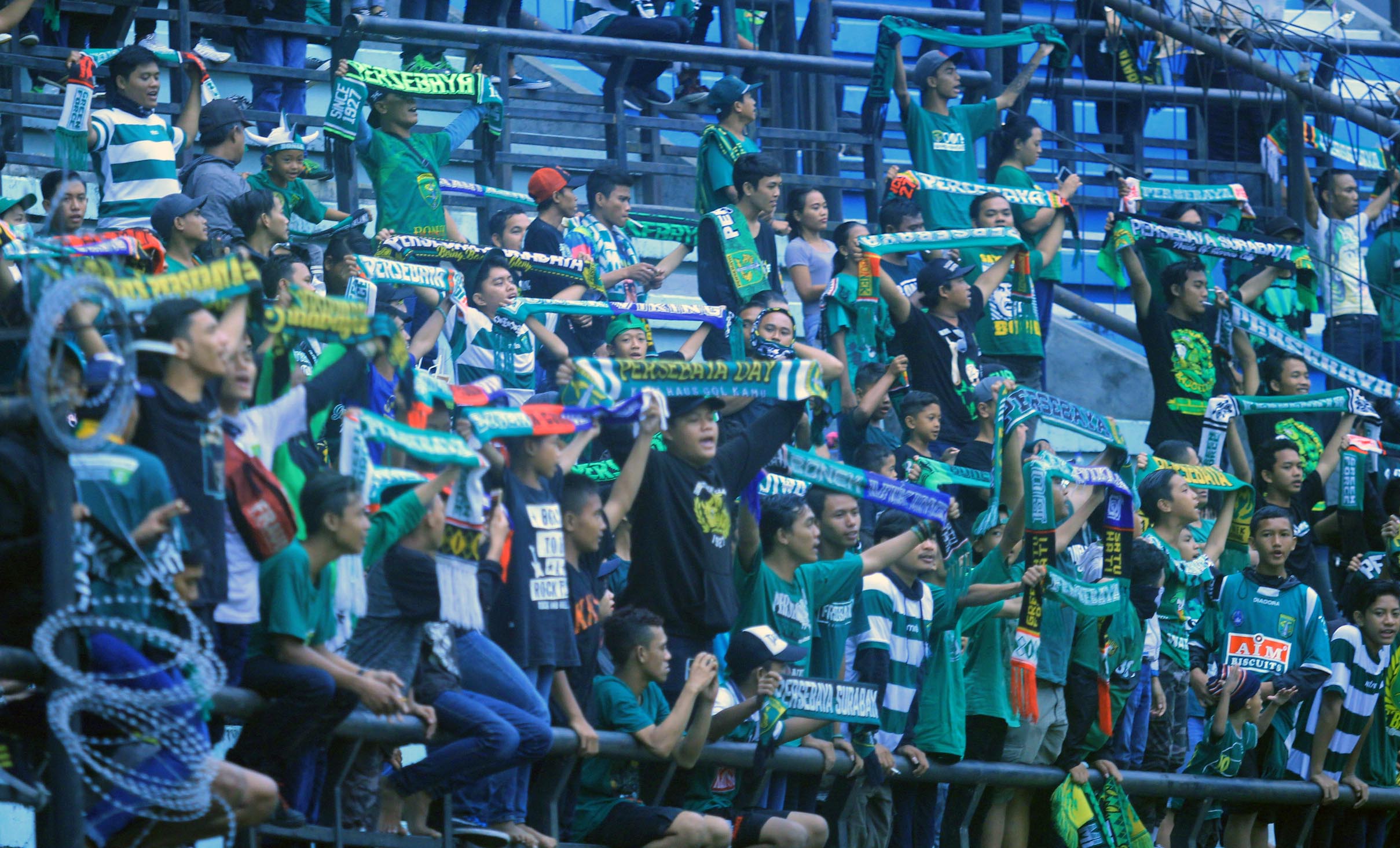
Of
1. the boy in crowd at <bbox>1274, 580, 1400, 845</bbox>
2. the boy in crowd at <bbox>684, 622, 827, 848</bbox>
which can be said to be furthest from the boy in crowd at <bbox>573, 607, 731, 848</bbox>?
the boy in crowd at <bbox>1274, 580, 1400, 845</bbox>

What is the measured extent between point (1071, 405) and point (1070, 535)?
2.33 feet

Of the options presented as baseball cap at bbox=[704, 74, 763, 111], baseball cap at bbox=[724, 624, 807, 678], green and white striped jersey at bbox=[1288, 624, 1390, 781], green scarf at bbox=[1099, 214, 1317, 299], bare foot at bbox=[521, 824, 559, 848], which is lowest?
green and white striped jersey at bbox=[1288, 624, 1390, 781]

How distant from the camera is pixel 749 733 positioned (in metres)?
8.29

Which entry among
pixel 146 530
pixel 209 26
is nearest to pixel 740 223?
pixel 209 26

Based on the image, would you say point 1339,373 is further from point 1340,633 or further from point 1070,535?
point 1070,535

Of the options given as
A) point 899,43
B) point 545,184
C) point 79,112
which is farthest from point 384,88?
point 899,43

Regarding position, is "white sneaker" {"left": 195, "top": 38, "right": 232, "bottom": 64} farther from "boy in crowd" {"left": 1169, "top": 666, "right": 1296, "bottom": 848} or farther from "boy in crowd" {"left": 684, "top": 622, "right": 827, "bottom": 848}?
"boy in crowd" {"left": 1169, "top": 666, "right": 1296, "bottom": 848}

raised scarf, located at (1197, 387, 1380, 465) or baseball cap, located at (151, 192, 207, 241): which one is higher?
baseball cap, located at (151, 192, 207, 241)

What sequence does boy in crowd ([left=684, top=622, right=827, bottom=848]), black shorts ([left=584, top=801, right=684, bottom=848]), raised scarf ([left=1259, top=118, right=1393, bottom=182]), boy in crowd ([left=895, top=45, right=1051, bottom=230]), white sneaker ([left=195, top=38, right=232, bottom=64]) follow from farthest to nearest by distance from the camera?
raised scarf ([left=1259, top=118, right=1393, bottom=182]), boy in crowd ([left=895, top=45, right=1051, bottom=230]), white sneaker ([left=195, top=38, right=232, bottom=64]), boy in crowd ([left=684, top=622, right=827, bottom=848]), black shorts ([left=584, top=801, right=684, bottom=848])

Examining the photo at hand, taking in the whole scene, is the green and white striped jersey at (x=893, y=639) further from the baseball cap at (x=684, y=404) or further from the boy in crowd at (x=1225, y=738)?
the boy in crowd at (x=1225, y=738)

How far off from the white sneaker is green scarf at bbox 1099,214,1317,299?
507cm

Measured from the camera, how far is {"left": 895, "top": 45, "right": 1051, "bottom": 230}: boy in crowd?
1260cm

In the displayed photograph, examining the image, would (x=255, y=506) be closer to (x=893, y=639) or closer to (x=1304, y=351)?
(x=893, y=639)

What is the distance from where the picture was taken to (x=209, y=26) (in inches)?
485
